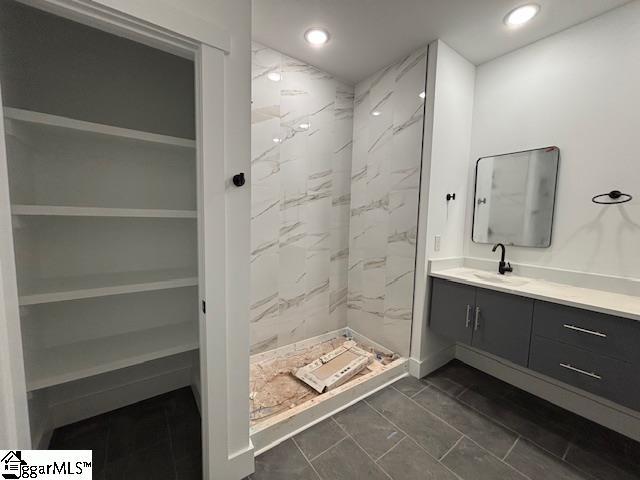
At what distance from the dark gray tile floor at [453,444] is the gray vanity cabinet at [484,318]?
450 millimetres

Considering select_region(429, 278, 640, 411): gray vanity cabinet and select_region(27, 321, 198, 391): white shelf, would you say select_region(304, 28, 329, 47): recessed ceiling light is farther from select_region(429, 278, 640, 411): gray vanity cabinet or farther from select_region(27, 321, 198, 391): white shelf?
select_region(27, 321, 198, 391): white shelf

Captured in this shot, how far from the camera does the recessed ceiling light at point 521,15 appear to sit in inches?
64.7

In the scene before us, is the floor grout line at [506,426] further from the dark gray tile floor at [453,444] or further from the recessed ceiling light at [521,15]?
→ the recessed ceiling light at [521,15]

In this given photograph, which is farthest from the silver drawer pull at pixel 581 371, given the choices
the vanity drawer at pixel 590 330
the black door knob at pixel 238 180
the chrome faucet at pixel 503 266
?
the black door knob at pixel 238 180

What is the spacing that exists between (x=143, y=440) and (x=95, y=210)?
4.54 feet

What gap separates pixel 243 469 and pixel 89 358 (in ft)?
3.26

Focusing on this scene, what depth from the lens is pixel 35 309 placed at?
1361mm

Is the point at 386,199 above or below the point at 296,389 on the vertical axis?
above

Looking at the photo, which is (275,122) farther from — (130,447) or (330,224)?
(130,447)

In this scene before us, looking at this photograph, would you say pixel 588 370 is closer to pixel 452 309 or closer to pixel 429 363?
pixel 452 309

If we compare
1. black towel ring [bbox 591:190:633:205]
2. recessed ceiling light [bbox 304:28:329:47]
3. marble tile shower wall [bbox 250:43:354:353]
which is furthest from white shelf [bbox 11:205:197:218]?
black towel ring [bbox 591:190:633:205]

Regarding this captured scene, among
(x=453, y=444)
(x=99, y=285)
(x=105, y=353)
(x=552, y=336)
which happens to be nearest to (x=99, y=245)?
(x=99, y=285)

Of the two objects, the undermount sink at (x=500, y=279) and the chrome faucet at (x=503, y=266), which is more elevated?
the chrome faucet at (x=503, y=266)

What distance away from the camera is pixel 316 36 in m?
1.98
